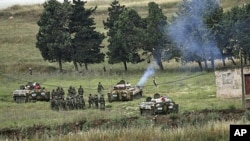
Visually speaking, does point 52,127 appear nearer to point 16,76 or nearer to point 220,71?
point 220,71

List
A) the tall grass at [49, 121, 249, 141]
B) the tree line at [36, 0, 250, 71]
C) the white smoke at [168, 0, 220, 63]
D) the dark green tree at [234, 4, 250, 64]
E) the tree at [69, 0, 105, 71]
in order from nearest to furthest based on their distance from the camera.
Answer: the tall grass at [49, 121, 249, 141]
the dark green tree at [234, 4, 250, 64]
the tree line at [36, 0, 250, 71]
the white smoke at [168, 0, 220, 63]
the tree at [69, 0, 105, 71]

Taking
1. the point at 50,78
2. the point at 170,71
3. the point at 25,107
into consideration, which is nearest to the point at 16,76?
the point at 50,78

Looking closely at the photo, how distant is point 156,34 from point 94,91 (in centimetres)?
1824

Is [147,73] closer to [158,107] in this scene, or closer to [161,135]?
[158,107]

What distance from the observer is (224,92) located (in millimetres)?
38125

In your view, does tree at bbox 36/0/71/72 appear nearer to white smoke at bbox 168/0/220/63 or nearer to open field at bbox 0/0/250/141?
open field at bbox 0/0/250/141

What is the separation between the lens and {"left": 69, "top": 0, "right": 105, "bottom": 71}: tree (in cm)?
6544

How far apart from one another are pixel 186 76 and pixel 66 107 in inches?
769

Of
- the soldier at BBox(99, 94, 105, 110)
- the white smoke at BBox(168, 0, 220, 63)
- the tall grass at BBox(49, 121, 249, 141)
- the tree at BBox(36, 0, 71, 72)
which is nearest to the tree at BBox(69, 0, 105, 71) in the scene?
the tree at BBox(36, 0, 71, 72)

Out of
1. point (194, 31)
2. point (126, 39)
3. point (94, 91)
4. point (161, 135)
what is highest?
point (161, 135)

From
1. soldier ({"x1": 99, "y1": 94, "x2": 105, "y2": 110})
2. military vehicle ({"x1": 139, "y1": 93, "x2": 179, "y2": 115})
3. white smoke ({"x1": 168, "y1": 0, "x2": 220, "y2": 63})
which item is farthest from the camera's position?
white smoke ({"x1": 168, "y1": 0, "x2": 220, "y2": 63})

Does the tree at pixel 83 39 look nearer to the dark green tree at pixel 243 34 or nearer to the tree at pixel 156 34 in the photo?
the tree at pixel 156 34

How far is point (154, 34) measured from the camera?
61812 millimetres

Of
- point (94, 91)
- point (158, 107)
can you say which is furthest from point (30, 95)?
point (158, 107)
